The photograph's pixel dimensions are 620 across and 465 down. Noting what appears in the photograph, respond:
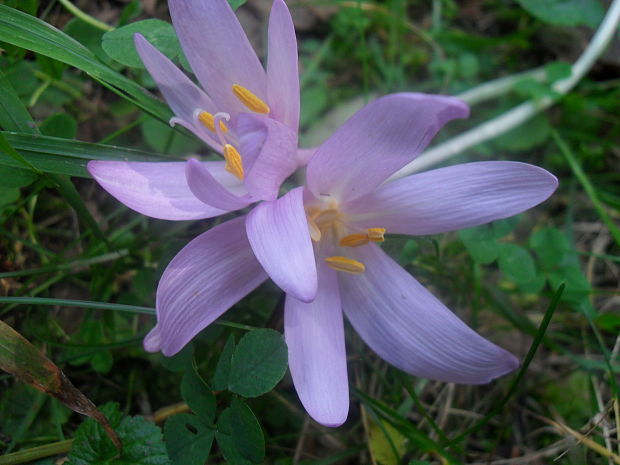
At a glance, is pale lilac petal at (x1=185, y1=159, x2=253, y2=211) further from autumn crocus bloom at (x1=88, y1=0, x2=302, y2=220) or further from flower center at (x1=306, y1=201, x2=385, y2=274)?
flower center at (x1=306, y1=201, x2=385, y2=274)

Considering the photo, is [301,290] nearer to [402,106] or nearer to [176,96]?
[402,106]

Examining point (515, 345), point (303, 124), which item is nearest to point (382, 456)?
point (515, 345)

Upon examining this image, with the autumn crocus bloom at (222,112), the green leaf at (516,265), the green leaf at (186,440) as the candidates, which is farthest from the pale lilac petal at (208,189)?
the green leaf at (516,265)

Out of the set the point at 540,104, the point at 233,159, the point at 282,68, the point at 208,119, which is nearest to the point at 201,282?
the point at 233,159

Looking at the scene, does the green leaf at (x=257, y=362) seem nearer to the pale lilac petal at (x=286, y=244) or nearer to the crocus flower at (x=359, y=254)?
the crocus flower at (x=359, y=254)

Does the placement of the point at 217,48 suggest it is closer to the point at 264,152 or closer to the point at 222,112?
the point at 222,112

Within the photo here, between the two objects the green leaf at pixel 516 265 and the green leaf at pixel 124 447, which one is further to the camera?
the green leaf at pixel 516 265
